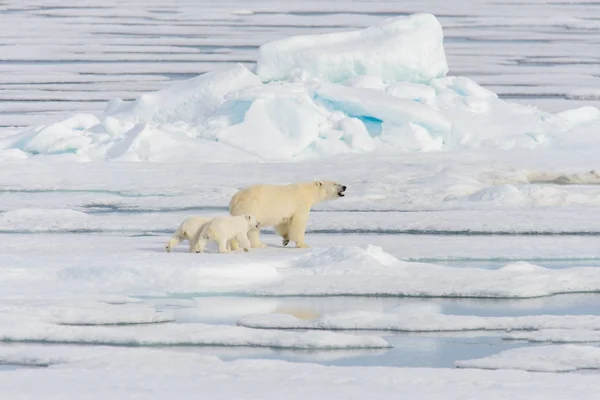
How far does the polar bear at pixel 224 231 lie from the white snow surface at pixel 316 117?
11.4ft

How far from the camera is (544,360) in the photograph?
14.0 ft

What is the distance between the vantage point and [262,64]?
1077 cm

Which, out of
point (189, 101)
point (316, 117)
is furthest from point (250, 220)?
point (189, 101)

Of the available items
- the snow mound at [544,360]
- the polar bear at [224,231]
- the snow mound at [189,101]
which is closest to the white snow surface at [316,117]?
the snow mound at [189,101]

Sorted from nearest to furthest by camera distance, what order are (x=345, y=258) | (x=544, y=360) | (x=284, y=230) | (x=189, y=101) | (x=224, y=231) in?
(x=544, y=360), (x=345, y=258), (x=224, y=231), (x=284, y=230), (x=189, y=101)

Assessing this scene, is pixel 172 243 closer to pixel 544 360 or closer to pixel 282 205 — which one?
pixel 282 205

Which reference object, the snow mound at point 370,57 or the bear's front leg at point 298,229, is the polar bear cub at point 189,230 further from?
the snow mound at point 370,57

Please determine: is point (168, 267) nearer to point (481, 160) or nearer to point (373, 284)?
point (373, 284)

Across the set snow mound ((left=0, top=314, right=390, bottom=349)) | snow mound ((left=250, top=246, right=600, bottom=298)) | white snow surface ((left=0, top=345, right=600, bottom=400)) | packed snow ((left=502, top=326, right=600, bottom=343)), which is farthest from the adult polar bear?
white snow surface ((left=0, top=345, right=600, bottom=400))

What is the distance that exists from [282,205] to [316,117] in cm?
341

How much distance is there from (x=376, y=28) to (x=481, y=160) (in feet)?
8.03

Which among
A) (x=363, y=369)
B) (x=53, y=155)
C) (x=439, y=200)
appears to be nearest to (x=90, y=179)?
(x=53, y=155)

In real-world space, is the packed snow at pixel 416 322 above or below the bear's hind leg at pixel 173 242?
above

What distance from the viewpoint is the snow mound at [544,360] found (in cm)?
419
